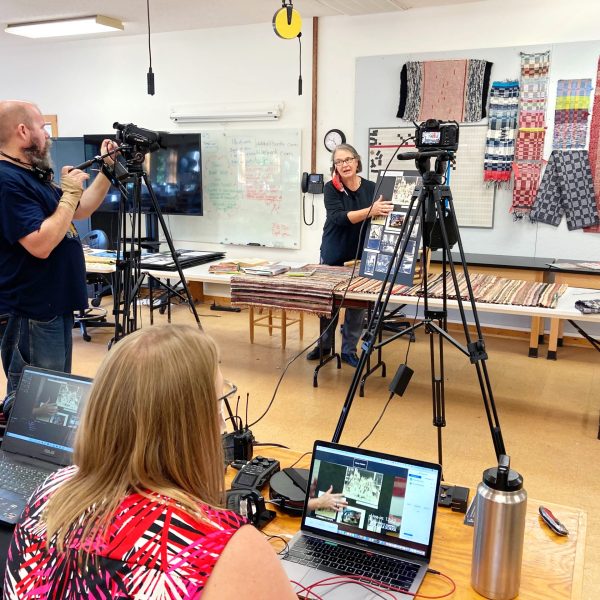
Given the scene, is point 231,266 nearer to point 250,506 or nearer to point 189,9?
point 189,9

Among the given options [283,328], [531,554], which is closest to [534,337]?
[283,328]

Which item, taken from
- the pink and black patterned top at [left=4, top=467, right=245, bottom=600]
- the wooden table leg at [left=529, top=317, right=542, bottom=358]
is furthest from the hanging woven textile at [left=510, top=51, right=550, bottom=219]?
the pink and black patterned top at [left=4, top=467, right=245, bottom=600]

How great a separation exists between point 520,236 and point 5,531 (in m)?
4.56

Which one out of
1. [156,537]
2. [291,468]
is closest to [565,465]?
[291,468]

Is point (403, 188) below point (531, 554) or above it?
above

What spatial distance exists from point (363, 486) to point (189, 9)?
502cm

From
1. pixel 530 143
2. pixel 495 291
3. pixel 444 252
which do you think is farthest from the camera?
pixel 530 143

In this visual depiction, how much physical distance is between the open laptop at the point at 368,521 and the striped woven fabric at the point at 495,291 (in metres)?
1.96

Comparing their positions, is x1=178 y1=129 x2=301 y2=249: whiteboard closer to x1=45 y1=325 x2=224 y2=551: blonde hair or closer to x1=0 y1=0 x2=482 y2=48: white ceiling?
x1=0 y1=0 x2=482 y2=48: white ceiling

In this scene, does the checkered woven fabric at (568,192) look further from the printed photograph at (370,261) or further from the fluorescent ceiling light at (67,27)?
the fluorescent ceiling light at (67,27)

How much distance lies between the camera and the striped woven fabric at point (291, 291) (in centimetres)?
365

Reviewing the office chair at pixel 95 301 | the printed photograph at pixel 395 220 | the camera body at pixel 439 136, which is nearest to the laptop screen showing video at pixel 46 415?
the camera body at pixel 439 136

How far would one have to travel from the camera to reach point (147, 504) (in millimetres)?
868

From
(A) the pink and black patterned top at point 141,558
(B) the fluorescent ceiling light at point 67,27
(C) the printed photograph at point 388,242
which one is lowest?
(A) the pink and black patterned top at point 141,558
